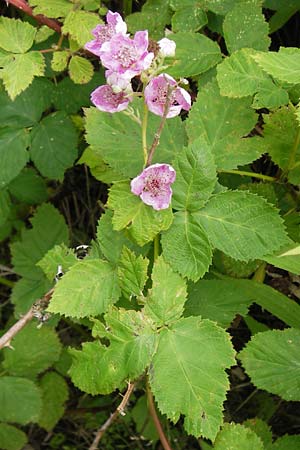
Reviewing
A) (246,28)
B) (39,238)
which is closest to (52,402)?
(39,238)

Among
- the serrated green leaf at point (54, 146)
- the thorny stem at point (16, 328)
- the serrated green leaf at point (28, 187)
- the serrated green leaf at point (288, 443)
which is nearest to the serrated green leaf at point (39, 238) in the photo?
the serrated green leaf at point (28, 187)

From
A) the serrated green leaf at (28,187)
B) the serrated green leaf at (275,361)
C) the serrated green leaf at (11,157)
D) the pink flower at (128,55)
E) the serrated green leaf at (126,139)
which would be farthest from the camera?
the serrated green leaf at (28,187)

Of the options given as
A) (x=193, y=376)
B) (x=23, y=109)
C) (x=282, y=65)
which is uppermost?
(x=282, y=65)

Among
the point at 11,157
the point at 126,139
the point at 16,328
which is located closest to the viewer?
the point at 126,139

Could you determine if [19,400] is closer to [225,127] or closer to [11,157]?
[11,157]

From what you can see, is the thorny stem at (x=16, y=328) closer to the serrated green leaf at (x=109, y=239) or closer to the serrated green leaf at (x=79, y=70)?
the serrated green leaf at (x=109, y=239)

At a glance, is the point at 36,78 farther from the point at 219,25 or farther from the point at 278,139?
the point at 278,139

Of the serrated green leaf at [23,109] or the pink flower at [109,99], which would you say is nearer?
the pink flower at [109,99]
